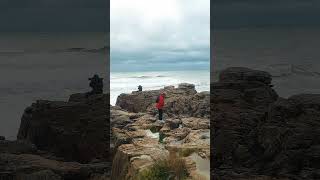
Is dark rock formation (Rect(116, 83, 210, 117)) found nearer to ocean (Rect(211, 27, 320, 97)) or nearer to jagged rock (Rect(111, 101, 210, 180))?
jagged rock (Rect(111, 101, 210, 180))

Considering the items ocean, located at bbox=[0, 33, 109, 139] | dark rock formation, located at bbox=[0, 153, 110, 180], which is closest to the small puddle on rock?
dark rock formation, located at bbox=[0, 153, 110, 180]

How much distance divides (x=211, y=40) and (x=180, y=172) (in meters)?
4.75

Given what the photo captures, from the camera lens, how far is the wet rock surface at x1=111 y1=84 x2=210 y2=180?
16.1 m

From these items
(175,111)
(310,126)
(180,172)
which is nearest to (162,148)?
(180,172)

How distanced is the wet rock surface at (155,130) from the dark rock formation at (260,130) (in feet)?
7.34

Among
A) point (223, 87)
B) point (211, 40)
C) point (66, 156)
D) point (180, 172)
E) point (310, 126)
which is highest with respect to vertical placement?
point (211, 40)

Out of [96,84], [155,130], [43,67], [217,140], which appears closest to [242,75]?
[217,140]

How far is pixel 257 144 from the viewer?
13.2m

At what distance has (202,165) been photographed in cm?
1625

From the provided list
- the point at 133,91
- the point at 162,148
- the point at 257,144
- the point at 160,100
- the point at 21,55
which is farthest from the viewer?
the point at 133,91

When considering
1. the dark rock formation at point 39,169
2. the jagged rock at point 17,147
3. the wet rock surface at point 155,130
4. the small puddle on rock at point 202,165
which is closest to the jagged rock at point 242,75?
the small puddle on rock at point 202,165

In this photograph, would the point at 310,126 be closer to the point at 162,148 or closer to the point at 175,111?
the point at 162,148

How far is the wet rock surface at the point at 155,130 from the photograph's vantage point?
16062 millimetres

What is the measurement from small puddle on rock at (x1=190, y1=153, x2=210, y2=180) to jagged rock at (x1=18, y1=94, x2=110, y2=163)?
4.10m
